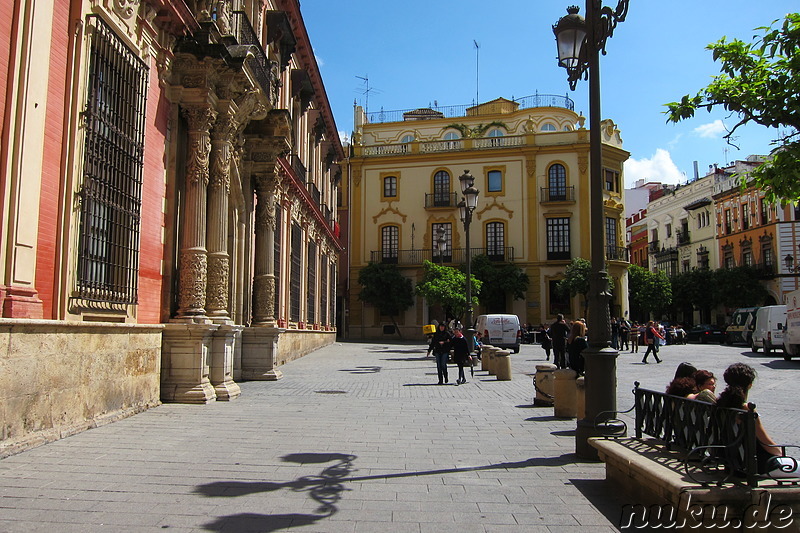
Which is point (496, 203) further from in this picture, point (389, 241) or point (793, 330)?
point (793, 330)

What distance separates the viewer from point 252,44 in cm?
1323

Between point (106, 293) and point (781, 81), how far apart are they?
867 cm

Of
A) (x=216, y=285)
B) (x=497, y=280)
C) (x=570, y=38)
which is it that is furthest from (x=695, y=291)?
(x=570, y=38)

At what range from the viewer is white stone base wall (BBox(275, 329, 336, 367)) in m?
19.9

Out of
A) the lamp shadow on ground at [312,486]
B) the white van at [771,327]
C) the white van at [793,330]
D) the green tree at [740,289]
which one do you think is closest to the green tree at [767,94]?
the lamp shadow on ground at [312,486]

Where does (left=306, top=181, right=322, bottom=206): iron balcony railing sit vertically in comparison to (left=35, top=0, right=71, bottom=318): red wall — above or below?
above

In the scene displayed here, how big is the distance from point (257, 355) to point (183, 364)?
181 inches

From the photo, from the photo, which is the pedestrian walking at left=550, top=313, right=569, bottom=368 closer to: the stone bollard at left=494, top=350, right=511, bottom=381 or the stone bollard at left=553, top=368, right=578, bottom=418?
the stone bollard at left=494, top=350, right=511, bottom=381

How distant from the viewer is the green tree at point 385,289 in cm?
4453

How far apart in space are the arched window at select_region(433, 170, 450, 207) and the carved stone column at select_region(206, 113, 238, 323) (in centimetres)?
3530

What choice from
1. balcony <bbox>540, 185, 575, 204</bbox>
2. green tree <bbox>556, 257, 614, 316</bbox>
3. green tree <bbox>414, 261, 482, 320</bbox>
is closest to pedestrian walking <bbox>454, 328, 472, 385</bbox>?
green tree <bbox>414, 261, 482, 320</bbox>

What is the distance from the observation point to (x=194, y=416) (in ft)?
30.3

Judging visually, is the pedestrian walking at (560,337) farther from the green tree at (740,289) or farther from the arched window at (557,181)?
the green tree at (740,289)

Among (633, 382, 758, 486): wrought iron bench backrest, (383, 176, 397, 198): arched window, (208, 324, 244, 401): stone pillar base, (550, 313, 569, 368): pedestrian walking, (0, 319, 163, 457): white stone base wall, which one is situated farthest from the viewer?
(383, 176, 397, 198): arched window
